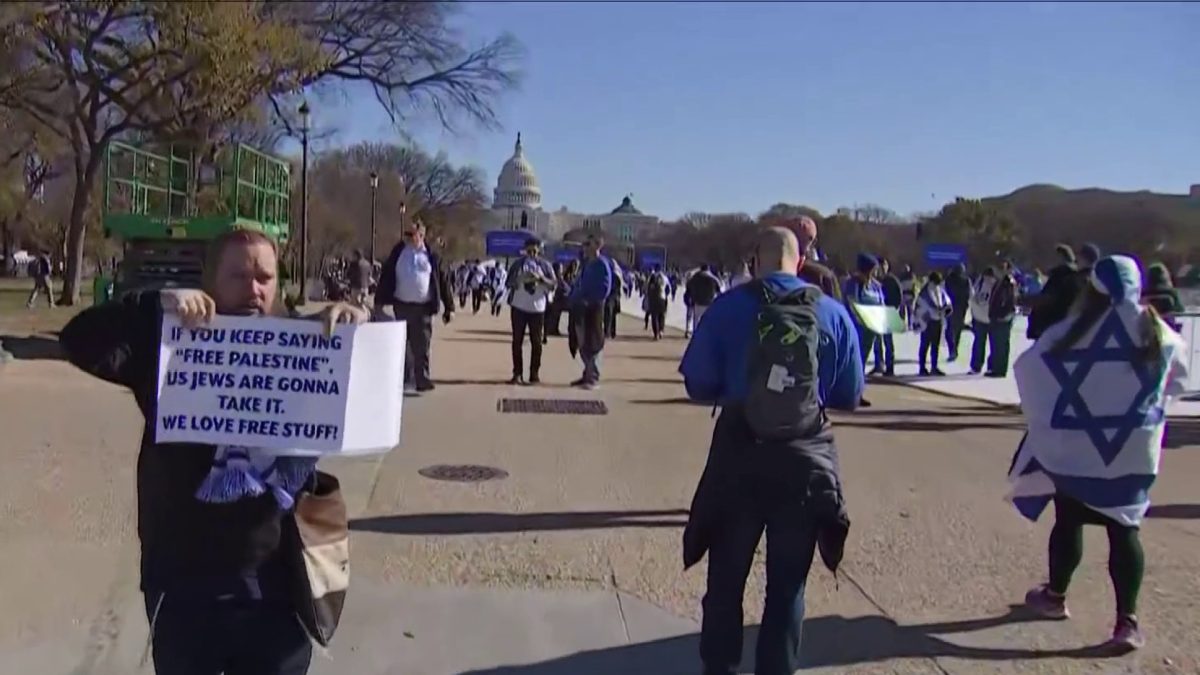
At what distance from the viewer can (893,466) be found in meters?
9.34

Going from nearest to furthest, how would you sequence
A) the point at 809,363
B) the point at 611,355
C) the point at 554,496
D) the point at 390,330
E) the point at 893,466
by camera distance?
the point at 390,330 → the point at 809,363 → the point at 554,496 → the point at 893,466 → the point at 611,355

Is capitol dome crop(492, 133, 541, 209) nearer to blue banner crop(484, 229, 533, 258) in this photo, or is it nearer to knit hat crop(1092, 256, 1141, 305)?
blue banner crop(484, 229, 533, 258)

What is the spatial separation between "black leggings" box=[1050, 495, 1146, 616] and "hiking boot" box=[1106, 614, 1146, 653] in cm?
3

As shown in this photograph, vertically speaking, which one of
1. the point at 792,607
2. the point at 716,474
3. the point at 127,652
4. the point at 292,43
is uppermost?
the point at 292,43

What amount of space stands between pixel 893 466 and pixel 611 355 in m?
11.1

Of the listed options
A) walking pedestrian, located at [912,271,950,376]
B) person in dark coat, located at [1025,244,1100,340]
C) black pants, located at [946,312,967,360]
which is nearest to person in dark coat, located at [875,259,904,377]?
walking pedestrian, located at [912,271,950,376]

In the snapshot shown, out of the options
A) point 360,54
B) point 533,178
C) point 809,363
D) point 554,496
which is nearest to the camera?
point 809,363

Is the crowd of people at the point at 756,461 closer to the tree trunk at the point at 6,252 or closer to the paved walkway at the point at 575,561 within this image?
the paved walkway at the point at 575,561

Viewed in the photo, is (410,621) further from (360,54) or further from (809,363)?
(360,54)

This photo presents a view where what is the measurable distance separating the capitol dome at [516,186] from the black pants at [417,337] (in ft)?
424

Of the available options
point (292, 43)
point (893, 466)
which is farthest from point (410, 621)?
point (292, 43)

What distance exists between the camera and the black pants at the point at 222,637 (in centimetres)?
289

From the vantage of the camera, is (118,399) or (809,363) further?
(118,399)

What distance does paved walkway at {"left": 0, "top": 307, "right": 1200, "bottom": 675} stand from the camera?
193 inches
